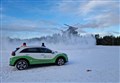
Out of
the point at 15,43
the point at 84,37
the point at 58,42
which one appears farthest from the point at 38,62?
the point at 84,37

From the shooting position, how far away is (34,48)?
31.7 ft

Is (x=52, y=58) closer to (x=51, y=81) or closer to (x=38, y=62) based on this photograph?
(x=38, y=62)

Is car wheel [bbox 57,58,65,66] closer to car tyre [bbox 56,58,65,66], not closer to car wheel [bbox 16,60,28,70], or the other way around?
car tyre [bbox 56,58,65,66]

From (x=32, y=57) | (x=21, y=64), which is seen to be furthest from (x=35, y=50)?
(x=21, y=64)

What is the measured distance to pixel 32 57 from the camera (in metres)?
9.41

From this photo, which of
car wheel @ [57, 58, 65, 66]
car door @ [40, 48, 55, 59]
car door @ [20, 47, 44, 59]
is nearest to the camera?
car door @ [20, 47, 44, 59]

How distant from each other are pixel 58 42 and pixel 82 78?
82.6 ft

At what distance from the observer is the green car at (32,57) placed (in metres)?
9.09

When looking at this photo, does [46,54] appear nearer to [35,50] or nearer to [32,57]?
[35,50]


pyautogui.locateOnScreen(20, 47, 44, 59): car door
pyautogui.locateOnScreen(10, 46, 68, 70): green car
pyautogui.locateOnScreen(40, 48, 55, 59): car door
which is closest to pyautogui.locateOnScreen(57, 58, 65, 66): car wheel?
pyautogui.locateOnScreen(10, 46, 68, 70): green car

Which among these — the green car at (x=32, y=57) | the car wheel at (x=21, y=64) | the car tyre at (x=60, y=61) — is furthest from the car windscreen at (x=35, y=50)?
Result: the car tyre at (x=60, y=61)

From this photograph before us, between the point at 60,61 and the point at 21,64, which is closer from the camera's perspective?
the point at 21,64

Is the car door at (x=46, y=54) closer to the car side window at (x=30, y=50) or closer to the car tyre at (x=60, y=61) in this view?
the car side window at (x=30, y=50)

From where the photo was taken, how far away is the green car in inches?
358
